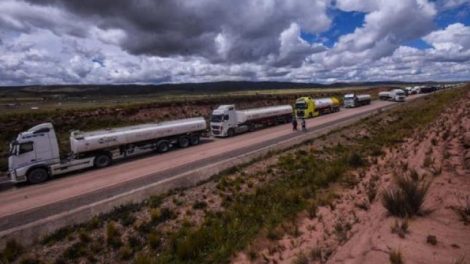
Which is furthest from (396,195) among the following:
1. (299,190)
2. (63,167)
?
(63,167)

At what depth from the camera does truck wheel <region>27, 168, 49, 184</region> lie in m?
18.6

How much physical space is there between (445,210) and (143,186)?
1325 centimetres

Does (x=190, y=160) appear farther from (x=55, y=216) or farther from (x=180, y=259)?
(x=180, y=259)

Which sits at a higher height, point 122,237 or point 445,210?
point 445,210

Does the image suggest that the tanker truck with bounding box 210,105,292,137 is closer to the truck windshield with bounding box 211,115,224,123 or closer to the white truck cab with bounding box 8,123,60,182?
the truck windshield with bounding box 211,115,224,123

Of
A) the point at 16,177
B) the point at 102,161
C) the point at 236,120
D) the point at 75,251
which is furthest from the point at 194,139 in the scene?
the point at 75,251

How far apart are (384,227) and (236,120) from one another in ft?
88.3

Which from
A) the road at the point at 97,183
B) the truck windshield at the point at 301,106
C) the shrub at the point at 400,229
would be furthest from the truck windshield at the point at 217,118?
the shrub at the point at 400,229

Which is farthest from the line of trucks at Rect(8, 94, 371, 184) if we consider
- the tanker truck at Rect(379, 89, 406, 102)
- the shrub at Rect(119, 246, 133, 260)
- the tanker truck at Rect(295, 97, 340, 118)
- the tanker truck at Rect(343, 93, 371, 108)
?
the tanker truck at Rect(379, 89, 406, 102)

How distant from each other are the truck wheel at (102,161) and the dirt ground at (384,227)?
16615mm

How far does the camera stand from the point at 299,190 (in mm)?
12773

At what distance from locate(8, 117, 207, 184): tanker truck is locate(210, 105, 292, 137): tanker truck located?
459 cm

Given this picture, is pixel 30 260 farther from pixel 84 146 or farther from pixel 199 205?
pixel 84 146

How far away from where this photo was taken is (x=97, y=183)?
56.0 feet
